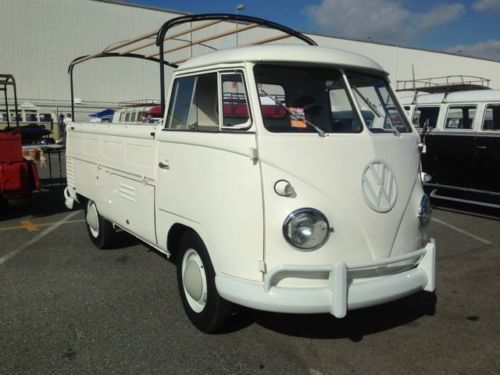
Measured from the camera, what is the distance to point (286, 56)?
3.30 meters

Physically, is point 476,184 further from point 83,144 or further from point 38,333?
point 38,333

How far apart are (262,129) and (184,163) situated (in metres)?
0.79

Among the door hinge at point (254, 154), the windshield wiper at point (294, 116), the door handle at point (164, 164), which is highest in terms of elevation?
the windshield wiper at point (294, 116)

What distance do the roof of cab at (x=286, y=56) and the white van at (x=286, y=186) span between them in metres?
0.01

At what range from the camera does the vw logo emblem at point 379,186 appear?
123 inches

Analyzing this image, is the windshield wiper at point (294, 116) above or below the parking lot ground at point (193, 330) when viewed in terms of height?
above

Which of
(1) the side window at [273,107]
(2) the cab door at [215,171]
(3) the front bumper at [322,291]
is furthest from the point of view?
(1) the side window at [273,107]

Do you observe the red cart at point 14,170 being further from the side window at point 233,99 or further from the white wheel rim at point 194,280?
the side window at point 233,99

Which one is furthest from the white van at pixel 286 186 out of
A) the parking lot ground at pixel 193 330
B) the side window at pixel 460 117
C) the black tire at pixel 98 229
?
the side window at pixel 460 117

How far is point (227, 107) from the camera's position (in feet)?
11.2

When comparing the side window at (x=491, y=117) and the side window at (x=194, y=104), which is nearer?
the side window at (x=194, y=104)

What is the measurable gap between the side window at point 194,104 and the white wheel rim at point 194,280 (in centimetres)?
101

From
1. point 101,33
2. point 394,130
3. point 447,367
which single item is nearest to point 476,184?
point 394,130

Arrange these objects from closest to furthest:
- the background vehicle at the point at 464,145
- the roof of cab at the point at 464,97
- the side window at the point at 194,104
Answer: the side window at the point at 194,104 → the background vehicle at the point at 464,145 → the roof of cab at the point at 464,97
